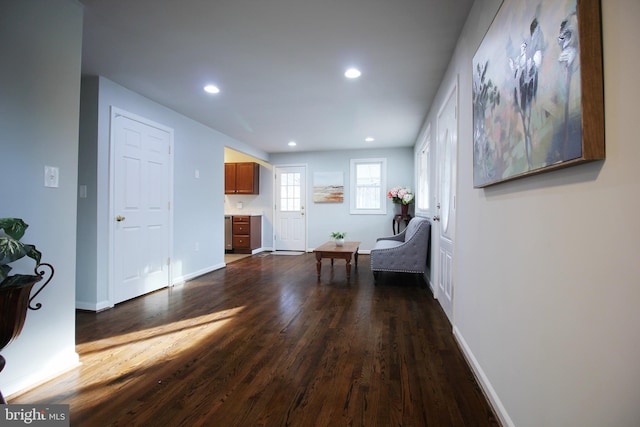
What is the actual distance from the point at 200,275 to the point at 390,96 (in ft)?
11.6

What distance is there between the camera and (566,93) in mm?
831

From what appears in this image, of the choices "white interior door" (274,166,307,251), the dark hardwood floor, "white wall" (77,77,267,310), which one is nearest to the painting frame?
the dark hardwood floor

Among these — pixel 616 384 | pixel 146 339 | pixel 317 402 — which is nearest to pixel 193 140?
pixel 146 339

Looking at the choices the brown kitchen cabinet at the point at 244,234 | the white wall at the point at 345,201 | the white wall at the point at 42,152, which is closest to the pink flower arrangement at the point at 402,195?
the white wall at the point at 345,201

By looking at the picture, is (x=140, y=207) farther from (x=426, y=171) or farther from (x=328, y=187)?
(x=328, y=187)

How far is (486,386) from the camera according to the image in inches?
62.6

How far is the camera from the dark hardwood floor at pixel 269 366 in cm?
145

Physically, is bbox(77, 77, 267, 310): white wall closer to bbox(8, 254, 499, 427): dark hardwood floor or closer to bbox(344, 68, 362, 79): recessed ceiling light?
bbox(8, 254, 499, 427): dark hardwood floor

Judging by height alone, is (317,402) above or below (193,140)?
below

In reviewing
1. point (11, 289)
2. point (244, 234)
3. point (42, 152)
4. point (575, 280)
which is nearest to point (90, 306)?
point (42, 152)

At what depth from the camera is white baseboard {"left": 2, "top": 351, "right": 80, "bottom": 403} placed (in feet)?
5.23

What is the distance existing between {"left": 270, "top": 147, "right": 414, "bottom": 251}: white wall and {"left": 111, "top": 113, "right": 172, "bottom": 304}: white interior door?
3.41 meters

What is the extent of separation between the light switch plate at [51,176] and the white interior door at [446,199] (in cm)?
271

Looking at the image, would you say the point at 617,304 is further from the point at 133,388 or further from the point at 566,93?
the point at 133,388
